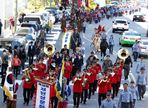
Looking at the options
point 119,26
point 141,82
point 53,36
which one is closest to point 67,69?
point 141,82

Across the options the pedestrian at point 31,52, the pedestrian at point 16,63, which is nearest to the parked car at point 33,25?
the pedestrian at point 31,52

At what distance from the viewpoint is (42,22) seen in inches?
1898

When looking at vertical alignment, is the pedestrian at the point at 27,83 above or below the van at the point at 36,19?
above

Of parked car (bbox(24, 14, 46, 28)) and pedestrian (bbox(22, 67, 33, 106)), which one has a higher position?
pedestrian (bbox(22, 67, 33, 106))

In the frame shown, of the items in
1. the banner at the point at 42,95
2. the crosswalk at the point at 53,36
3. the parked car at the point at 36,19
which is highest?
the banner at the point at 42,95

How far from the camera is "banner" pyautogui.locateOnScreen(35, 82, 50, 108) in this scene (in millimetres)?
16406

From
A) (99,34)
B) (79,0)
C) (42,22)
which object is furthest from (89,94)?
(79,0)

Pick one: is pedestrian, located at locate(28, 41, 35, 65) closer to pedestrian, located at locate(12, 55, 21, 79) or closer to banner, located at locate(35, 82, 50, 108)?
pedestrian, located at locate(12, 55, 21, 79)

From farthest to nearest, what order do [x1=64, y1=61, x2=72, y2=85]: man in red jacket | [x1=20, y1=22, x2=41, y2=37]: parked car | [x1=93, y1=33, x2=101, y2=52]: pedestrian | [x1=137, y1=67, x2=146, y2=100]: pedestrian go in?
[x1=20, y1=22, x2=41, y2=37]: parked car
[x1=93, y1=33, x2=101, y2=52]: pedestrian
[x1=64, y1=61, x2=72, y2=85]: man in red jacket
[x1=137, y1=67, x2=146, y2=100]: pedestrian

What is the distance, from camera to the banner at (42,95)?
16406mm

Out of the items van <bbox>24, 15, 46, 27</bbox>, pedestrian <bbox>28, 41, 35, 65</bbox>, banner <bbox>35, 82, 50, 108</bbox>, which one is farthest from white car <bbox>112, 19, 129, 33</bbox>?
banner <bbox>35, 82, 50, 108</bbox>

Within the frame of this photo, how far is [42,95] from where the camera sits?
16531 millimetres

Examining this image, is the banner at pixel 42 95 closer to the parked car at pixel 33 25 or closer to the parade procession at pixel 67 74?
the parade procession at pixel 67 74

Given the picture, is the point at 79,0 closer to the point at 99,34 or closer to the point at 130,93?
the point at 99,34
